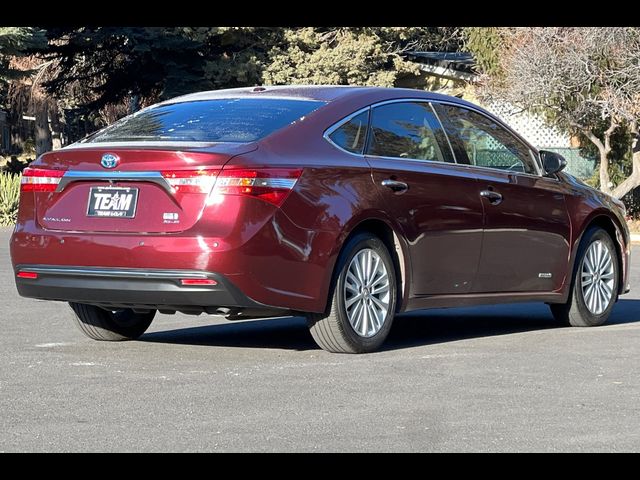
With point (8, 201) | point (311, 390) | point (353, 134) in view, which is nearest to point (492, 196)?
point (353, 134)

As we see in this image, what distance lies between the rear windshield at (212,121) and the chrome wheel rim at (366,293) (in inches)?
38.8

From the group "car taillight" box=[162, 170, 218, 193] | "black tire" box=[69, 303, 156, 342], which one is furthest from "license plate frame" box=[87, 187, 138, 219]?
"black tire" box=[69, 303, 156, 342]

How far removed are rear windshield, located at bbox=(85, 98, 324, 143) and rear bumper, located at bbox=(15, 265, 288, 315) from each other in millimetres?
904

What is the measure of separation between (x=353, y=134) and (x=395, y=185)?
42cm

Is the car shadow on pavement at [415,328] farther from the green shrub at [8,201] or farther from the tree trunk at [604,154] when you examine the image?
the green shrub at [8,201]

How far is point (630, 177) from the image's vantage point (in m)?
26.9

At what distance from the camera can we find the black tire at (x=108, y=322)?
9211mm

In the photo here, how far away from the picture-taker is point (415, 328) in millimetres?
10500

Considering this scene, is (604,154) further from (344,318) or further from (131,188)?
(131,188)

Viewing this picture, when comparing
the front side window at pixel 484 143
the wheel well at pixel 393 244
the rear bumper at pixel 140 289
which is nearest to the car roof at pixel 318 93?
the front side window at pixel 484 143

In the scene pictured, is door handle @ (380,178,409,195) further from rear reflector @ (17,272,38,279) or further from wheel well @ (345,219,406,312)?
rear reflector @ (17,272,38,279)

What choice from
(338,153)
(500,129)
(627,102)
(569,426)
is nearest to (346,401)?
(569,426)

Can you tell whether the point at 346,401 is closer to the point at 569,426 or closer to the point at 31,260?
the point at 569,426
